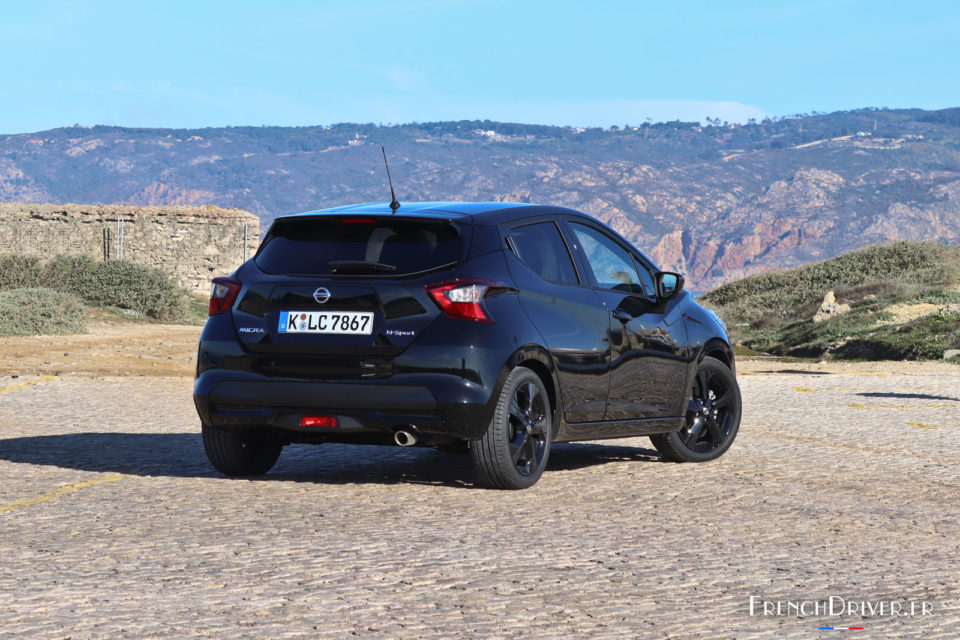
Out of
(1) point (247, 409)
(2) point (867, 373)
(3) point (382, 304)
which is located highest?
(3) point (382, 304)

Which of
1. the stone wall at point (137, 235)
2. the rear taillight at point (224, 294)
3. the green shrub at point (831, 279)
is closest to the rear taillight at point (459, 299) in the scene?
the rear taillight at point (224, 294)

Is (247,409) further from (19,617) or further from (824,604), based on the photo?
(824,604)

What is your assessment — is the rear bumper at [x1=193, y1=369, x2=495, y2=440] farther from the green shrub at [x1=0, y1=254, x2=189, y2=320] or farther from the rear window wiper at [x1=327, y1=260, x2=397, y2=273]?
the green shrub at [x1=0, y1=254, x2=189, y2=320]

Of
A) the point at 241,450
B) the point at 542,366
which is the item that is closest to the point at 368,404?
the point at 542,366

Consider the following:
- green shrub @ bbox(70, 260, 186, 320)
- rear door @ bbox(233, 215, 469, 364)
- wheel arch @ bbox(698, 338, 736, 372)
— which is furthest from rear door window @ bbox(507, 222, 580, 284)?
green shrub @ bbox(70, 260, 186, 320)

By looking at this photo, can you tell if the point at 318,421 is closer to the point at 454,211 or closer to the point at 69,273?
the point at 454,211

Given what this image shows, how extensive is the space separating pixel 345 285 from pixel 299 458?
2.44 metres

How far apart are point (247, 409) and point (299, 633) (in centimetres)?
334

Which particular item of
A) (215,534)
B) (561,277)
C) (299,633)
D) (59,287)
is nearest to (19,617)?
(299,633)

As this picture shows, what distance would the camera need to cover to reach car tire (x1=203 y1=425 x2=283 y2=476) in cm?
841

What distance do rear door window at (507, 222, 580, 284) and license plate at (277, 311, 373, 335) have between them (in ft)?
3.62

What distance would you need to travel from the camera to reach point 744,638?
4688 mm

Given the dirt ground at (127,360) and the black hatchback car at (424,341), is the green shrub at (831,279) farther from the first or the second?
the black hatchback car at (424,341)

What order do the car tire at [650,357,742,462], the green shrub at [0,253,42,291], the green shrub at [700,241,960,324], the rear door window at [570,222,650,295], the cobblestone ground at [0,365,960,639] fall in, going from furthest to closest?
1. the green shrub at [700,241,960,324]
2. the green shrub at [0,253,42,291]
3. the car tire at [650,357,742,462]
4. the rear door window at [570,222,650,295]
5. the cobblestone ground at [0,365,960,639]
